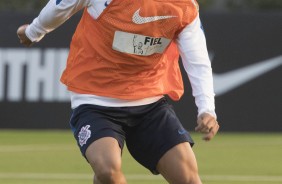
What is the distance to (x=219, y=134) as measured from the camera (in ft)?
59.7

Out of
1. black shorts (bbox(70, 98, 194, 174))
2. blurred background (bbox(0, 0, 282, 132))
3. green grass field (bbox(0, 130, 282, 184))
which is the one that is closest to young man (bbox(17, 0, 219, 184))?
black shorts (bbox(70, 98, 194, 174))

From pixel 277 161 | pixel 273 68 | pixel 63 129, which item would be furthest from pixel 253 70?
pixel 277 161

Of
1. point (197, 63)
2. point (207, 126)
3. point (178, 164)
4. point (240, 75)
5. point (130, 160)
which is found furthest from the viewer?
point (240, 75)

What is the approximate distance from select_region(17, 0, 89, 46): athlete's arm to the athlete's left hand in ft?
4.01

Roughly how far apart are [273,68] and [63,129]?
136 inches

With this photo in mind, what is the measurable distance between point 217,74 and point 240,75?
1.18 feet

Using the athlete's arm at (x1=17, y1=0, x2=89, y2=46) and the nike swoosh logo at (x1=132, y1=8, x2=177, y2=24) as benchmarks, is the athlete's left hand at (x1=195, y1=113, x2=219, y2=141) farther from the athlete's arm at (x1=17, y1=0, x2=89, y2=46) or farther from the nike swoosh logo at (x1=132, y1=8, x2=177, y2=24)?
the athlete's arm at (x1=17, y1=0, x2=89, y2=46)

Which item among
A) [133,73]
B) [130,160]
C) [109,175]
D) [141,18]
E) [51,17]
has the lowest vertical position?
[130,160]

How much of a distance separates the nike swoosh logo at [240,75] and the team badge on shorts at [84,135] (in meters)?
10.1

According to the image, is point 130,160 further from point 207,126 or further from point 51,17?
point 207,126

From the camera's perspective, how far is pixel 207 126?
307 inches

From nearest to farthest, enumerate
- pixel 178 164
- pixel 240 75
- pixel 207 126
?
pixel 207 126, pixel 178 164, pixel 240 75

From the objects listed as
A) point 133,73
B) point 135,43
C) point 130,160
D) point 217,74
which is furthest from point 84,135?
point 217,74

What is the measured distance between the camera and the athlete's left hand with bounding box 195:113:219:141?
306 inches
